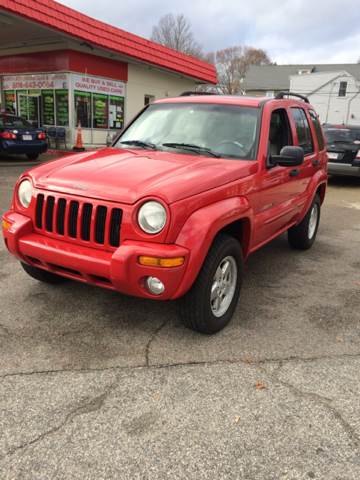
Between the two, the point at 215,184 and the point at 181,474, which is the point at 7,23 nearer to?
the point at 215,184

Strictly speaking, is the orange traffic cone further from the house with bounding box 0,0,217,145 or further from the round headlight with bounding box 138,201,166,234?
the round headlight with bounding box 138,201,166,234

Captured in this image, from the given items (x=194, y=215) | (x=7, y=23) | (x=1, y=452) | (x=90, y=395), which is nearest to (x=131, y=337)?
(x=90, y=395)

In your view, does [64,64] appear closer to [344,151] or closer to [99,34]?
[99,34]

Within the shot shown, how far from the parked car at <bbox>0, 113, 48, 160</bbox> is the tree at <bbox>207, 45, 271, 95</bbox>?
53.4 meters

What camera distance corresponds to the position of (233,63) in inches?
2741

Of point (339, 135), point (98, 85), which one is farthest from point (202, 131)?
point (98, 85)

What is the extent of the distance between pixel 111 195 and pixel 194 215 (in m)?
0.59

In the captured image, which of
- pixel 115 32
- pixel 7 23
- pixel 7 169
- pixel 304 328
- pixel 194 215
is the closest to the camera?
pixel 194 215

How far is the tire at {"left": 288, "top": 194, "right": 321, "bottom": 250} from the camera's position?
18.5 feet

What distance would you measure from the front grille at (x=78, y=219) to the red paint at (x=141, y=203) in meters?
0.02

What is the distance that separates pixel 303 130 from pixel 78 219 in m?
3.24

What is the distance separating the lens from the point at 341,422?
2488mm

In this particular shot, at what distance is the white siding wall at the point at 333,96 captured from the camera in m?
44.0

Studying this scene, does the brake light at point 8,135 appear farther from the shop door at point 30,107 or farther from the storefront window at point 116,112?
the storefront window at point 116,112
